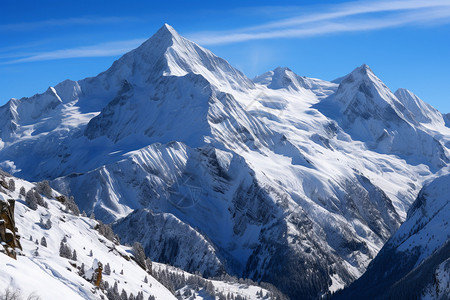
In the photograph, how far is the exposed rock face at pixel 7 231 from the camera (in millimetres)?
94125

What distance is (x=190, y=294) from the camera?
643ft

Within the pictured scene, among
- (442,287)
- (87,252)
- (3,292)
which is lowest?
(3,292)

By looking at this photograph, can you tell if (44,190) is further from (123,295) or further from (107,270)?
(123,295)

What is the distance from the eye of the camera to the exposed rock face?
309 ft

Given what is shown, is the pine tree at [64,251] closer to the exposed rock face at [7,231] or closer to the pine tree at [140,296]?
the pine tree at [140,296]

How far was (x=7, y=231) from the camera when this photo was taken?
100 metres

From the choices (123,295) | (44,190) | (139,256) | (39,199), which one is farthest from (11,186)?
(123,295)

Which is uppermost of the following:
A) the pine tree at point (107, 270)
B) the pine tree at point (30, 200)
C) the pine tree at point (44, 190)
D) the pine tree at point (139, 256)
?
the pine tree at point (44, 190)

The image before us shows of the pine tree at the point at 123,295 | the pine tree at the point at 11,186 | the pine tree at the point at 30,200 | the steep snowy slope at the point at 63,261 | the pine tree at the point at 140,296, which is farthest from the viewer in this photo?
the pine tree at the point at 11,186

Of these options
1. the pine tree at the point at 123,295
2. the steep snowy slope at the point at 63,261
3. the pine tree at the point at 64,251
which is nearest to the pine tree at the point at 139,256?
the steep snowy slope at the point at 63,261

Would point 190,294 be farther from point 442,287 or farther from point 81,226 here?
point 442,287

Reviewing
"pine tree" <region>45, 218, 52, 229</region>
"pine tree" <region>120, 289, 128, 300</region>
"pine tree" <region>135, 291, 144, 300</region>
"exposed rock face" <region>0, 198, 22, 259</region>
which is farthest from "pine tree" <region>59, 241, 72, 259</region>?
"exposed rock face" <region>0, 198, 22, 259</region>

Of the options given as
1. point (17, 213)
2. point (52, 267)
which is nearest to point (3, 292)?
point (52, 267)

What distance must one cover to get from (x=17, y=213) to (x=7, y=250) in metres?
52.5
